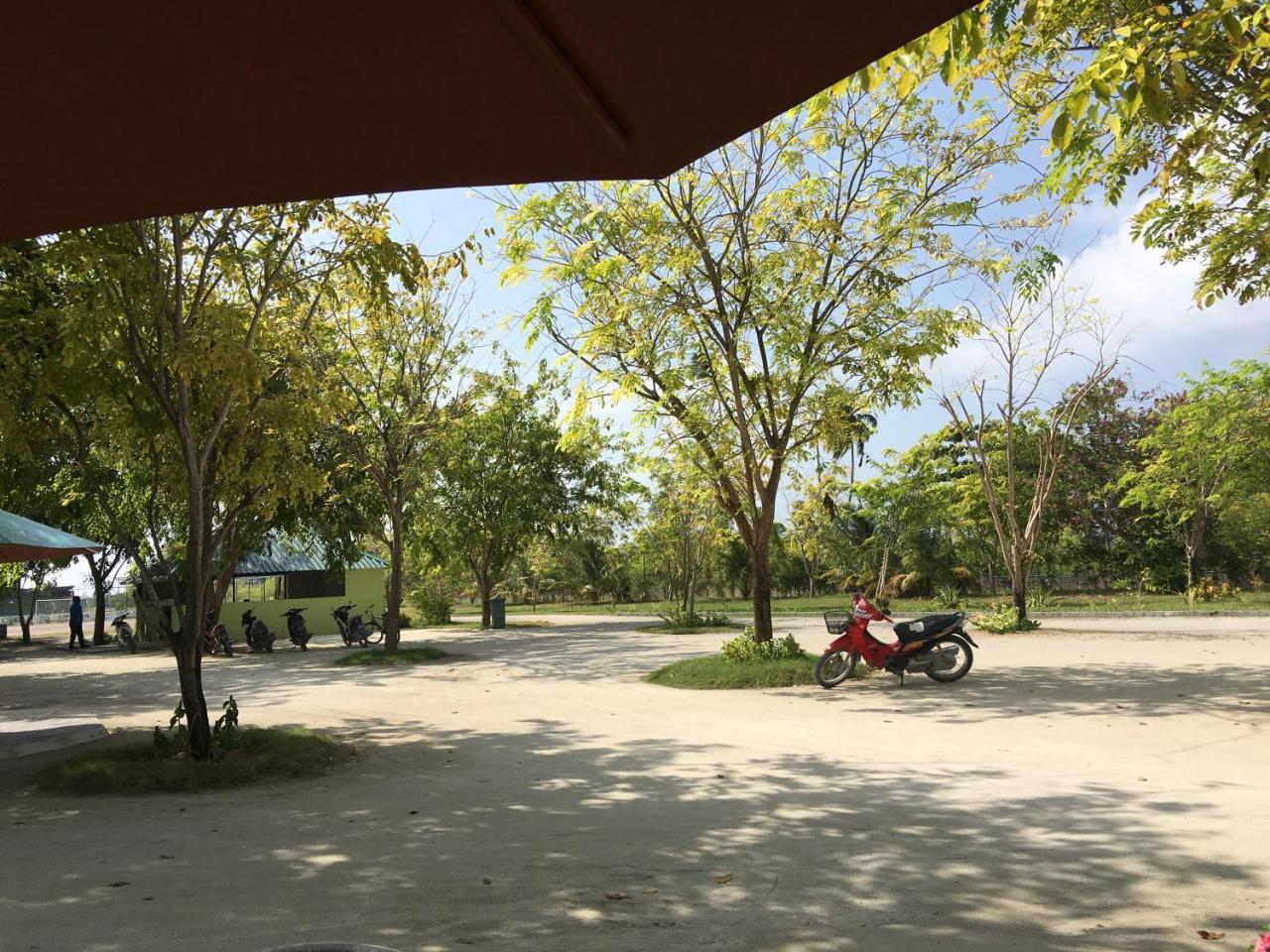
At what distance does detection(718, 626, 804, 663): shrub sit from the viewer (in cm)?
1341

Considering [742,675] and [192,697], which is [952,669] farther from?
[192,697]

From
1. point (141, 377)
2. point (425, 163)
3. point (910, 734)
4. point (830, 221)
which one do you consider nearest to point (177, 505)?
point (141, 377)

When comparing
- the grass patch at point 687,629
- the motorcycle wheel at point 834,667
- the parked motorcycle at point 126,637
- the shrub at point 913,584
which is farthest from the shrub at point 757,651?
the shrub at point 913,584

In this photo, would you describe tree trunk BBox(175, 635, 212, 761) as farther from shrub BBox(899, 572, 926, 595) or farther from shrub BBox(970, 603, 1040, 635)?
shrub BBox(899, 572, 926, 595)

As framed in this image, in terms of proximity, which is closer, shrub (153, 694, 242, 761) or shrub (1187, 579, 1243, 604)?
shrub (153, 694, 242, 761)

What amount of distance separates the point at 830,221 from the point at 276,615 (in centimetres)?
2288

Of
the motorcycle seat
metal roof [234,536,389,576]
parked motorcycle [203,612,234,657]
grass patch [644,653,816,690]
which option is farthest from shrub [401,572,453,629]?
the motorcycle seat

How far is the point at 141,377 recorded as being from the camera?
8.11m

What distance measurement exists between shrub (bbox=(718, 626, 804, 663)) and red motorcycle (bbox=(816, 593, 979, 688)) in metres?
1.37

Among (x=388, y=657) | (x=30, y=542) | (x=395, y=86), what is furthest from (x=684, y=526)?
(x=395, y=86)

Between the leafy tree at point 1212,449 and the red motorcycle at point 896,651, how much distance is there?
733 inches

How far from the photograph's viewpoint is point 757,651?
13492 mm

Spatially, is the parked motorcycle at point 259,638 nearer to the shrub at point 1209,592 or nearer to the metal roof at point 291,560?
the metal roof at point 291,560

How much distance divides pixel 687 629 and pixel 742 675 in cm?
1368
